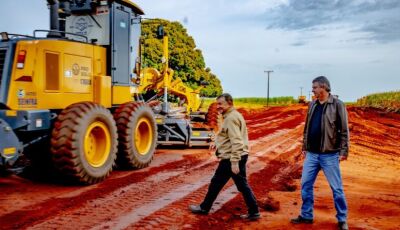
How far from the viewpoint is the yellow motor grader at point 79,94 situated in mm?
7840

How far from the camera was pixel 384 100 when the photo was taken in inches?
1842

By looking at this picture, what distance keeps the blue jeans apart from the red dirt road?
0.29 m

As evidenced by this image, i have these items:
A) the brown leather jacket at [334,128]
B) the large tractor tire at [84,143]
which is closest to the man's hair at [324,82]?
the brown leather jacket at [334,128]

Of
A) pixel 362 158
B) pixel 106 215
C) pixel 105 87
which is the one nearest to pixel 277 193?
pixel 106 215

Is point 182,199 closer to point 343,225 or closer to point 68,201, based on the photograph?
point 68,201

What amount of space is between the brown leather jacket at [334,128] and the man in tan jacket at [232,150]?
1.06 metres

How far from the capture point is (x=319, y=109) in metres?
5.98

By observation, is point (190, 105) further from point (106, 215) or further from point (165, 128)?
point (106, 215)

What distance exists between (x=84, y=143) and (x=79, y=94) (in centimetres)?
136

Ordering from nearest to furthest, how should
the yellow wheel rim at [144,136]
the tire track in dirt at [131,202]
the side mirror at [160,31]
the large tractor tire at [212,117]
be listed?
the tire track in dirt at [131,202], the yellow wheel rim at [144,136], the side mirror at [160,31], the large tractor tire at [212,117]

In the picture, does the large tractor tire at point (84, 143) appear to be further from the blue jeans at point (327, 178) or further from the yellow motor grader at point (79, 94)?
the blue jeans at point (327, 178)

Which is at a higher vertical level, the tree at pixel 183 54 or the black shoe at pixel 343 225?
the tree at pixel 183 54

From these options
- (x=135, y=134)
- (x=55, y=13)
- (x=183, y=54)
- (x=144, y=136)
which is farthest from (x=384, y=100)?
(x=55, y=13)

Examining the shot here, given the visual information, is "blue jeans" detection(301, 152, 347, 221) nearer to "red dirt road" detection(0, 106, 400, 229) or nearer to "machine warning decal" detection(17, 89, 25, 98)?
"red dirt road" detection(0, 106, 400, 229)
